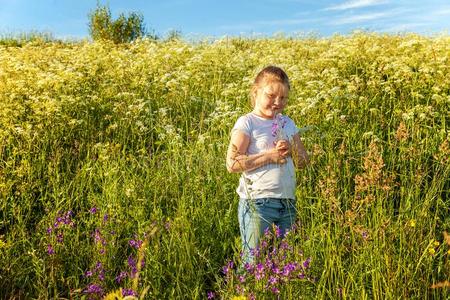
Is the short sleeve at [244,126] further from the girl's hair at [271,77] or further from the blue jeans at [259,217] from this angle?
the blue jeans at [259,217]

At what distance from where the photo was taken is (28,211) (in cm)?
436

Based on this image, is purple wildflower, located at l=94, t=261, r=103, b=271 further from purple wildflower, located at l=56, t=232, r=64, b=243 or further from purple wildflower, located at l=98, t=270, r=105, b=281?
purple wildflower, located at l=56, t=232, r=64, b=243

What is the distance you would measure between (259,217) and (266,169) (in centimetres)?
30

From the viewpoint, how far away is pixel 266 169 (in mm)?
3189

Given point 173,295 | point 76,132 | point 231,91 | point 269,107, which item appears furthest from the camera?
point 231,91

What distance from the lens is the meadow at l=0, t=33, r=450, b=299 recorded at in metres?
2.62

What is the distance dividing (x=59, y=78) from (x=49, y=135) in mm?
1075

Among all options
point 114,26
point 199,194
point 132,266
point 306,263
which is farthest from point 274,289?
point 114,26

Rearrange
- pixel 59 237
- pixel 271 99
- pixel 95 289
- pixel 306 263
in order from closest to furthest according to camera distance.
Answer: pixel 306 263, pixel 95 289, pixel 271 99, pixel 59 237

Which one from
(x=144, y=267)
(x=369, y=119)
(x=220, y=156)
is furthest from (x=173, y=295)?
(x=369, y=119)

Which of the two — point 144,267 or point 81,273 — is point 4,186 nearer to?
point 81,273

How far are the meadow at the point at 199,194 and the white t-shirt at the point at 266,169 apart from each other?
22 centimetres

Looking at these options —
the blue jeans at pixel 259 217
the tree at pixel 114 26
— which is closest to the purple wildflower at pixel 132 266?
the blue jeans at pixel 259 217

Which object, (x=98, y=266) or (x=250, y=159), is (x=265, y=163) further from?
(x=98, y=266)
